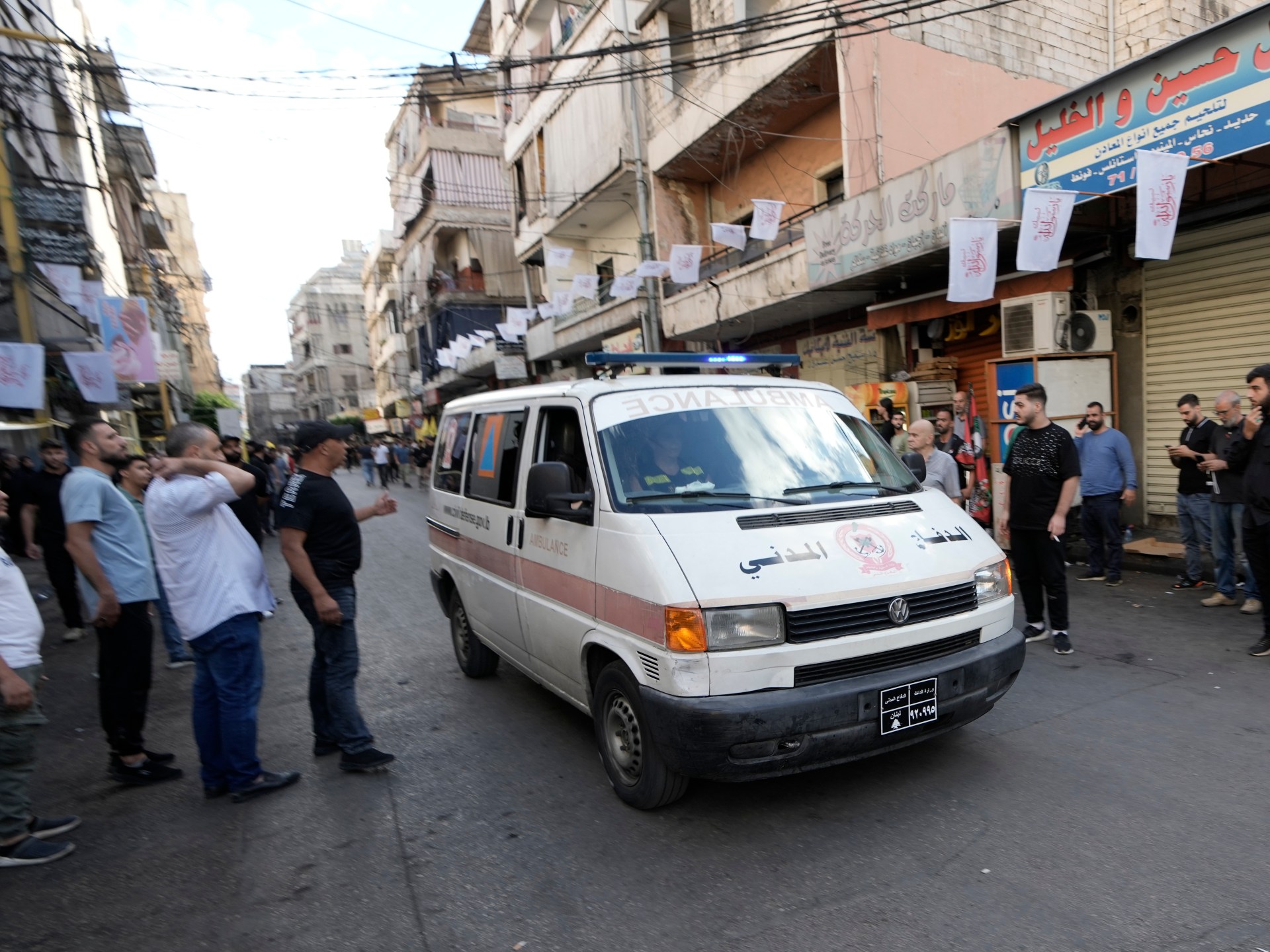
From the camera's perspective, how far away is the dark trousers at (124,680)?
414 centimetres

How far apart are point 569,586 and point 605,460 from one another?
694 mm

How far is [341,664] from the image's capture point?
4.09 m

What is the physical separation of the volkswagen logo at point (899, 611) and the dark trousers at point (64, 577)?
8353mm

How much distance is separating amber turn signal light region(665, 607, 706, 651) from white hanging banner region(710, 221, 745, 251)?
10680 mm

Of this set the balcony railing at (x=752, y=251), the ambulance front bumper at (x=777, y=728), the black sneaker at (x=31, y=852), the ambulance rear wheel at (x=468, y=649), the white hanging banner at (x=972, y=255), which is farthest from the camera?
the balcony railing at (x=752, y=251)

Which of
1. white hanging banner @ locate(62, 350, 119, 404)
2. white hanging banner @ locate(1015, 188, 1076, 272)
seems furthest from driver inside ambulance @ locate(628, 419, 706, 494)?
white hanging banner @ locate(62, 350, 119, 404)

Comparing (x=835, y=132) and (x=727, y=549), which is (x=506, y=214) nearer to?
(x=835, y=132)

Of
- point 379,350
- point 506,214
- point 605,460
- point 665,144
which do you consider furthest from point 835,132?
point 379,350

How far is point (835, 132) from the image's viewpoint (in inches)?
537

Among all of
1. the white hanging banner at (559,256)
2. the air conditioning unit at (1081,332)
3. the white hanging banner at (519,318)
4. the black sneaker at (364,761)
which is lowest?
the black sneaker at (364,761)

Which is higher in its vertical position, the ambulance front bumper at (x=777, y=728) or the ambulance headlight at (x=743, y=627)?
the ambulance headlight at (x=743, y=627)

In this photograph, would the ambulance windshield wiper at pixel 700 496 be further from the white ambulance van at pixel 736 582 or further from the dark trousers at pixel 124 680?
the dark trousers at pixel 124 680

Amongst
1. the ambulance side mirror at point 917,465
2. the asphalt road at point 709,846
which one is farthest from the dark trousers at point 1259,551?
the ambulance side mirror at point 917,465

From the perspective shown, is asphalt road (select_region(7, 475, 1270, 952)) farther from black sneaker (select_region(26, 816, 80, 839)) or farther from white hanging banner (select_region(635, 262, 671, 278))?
white hanging banner (select_region(635, 262, 671, 278))
